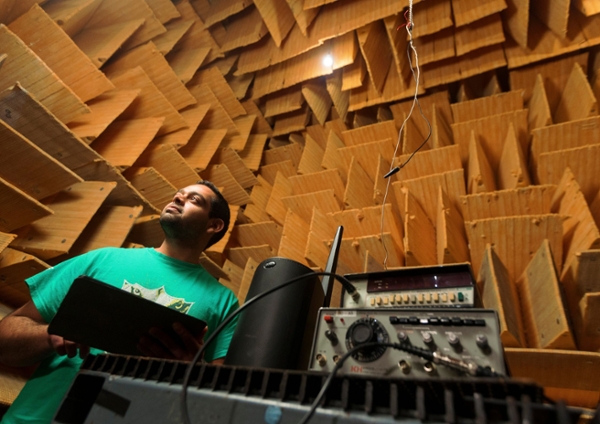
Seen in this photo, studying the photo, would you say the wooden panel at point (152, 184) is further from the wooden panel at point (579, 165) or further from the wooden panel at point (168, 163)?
the wooden panel at point (579, 165)

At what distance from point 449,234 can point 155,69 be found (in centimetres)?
235

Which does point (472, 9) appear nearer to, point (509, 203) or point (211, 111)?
point (509, 203)

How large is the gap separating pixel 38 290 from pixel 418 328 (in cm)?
134

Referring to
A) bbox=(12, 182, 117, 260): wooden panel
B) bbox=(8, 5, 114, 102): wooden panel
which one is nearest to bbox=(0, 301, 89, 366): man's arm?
bbox=(12, 182, 117, 260): wooden panel

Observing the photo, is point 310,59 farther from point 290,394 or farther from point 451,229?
point 290,394

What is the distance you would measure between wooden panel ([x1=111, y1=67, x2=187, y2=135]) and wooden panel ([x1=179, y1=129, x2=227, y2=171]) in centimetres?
36

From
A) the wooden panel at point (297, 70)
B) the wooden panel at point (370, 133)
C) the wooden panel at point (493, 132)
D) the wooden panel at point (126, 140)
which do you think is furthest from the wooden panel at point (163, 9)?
the wooden panel at point (493, 132)

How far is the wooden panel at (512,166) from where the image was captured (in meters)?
1.90

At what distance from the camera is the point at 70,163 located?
6.37 feet

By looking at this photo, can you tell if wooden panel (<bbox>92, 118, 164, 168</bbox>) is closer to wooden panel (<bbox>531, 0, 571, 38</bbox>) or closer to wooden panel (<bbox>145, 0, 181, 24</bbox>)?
wooden panel (<bbox>145, 0, 181, 24</bbox>)

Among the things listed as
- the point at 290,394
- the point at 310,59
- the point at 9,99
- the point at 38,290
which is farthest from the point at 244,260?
the point at 290,394

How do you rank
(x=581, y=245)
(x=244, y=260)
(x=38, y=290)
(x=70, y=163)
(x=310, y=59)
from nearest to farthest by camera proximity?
(x=38, y=290), (x=581, y=245), (x=70, y=163), (x=244, y=260), (x=310, y=59)

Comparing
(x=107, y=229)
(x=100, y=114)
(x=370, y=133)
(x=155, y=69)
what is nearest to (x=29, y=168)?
(x=107, y=229)

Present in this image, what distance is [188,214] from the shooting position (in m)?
1.77
